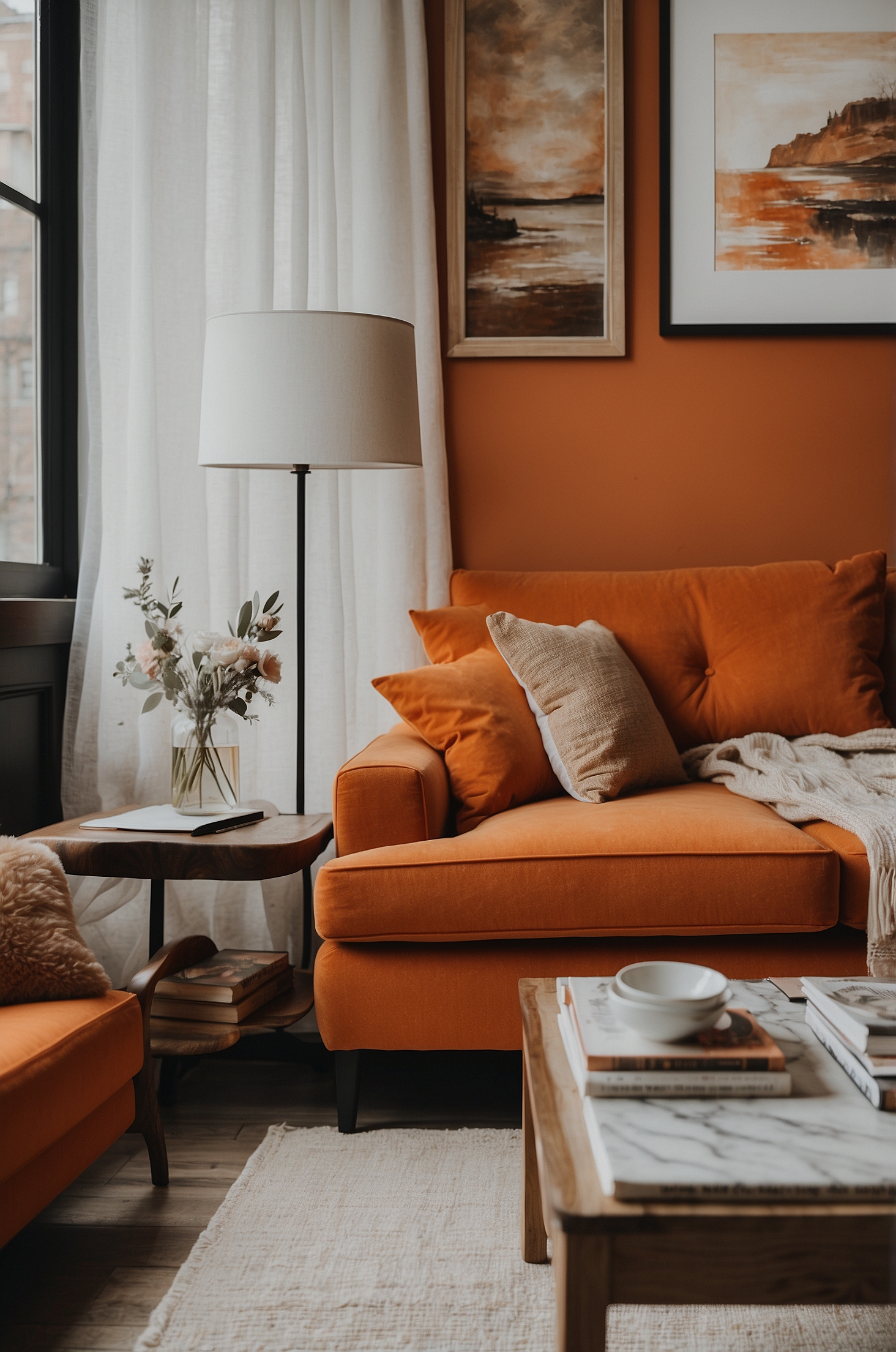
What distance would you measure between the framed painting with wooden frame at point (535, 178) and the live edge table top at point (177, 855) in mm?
1586

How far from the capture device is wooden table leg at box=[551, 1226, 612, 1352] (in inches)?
34.4

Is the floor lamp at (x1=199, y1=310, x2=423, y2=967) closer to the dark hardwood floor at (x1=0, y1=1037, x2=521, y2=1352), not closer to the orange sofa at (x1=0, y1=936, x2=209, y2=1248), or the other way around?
the orange sofa at (x1=0, y1=936, x2=209, y2=1248)

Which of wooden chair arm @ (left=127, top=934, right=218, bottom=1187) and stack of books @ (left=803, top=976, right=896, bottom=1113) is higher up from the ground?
stack of books @ (left=803, top=976, right=896, bottom=1113)

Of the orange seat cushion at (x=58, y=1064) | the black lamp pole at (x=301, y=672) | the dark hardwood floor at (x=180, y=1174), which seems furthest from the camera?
the black lamp pole at (x=301, y=672)

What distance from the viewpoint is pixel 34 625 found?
250cm

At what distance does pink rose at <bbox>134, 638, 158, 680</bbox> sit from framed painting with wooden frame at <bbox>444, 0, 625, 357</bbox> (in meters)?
1.33

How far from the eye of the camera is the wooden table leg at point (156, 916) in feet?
6.95

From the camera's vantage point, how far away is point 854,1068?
1.07m

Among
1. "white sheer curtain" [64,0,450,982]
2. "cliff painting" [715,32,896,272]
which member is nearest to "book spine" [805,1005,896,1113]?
"white sheer curtain" [64,0,450,982]

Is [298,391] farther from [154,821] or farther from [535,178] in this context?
[535,178]

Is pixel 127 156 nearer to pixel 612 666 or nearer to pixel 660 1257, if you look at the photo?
pixel 612 666

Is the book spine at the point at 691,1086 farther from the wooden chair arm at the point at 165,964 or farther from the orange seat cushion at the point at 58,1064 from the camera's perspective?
the wooden chair arm at the point at 165,964

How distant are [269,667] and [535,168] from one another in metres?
1.68

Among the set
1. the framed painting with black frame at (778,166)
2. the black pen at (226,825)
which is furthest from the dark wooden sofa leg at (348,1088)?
the framed painting with black frame at (778,166)
